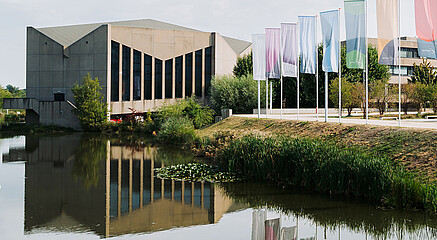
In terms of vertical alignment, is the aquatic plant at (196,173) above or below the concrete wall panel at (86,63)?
below

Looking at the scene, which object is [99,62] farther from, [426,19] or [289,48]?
[426,19]

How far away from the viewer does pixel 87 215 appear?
11727 millimetres

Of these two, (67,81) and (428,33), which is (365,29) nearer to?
(428,33)

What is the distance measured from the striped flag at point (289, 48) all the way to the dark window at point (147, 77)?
23.7 metres

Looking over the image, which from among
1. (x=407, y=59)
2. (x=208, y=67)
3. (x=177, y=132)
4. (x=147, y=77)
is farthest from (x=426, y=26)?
(x=407, y=59)

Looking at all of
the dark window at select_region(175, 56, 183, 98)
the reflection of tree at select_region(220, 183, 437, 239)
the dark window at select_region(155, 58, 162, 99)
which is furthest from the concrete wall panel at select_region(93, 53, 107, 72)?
the reflection of tree at select_region(220, 183, 437, 239)

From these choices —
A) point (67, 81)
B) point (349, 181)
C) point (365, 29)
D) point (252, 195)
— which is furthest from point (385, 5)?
point (67, 81)

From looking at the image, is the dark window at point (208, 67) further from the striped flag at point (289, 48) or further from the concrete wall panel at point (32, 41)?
the striped flag at point (289, 48)

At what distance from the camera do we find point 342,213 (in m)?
12.0

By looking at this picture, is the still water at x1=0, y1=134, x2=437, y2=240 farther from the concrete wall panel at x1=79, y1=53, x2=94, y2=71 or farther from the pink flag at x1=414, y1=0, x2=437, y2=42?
the concrete wall panel at x1=79, y1=53, x2=94, y2=71

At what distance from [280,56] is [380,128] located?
38.4 ft

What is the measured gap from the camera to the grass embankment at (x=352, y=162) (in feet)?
40.4

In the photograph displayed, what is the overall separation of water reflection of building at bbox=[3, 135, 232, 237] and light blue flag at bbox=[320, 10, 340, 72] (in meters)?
9.84

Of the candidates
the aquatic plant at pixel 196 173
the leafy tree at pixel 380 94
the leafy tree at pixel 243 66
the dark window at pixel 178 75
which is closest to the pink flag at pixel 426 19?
the aquatic plant at pixel 196 173
